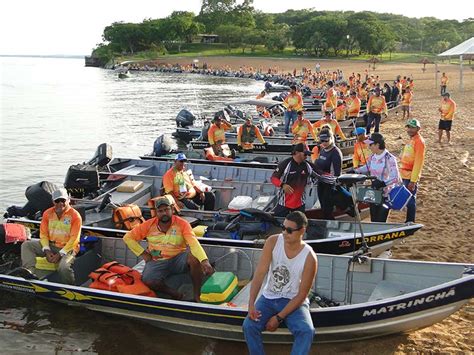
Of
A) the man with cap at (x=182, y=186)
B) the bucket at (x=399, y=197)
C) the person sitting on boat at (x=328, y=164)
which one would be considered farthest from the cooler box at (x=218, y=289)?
the man with cap at (x=182, y=186)

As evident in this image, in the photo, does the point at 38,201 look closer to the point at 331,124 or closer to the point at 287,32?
the point at 331,124

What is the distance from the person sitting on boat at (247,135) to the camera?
53.7 ft

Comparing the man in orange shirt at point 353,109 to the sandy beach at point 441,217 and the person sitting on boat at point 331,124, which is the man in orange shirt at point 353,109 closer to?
the sandy beach at point 441,217

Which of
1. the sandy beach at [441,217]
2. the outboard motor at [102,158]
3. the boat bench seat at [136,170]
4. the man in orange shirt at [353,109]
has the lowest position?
the sandy beach at [441,217]

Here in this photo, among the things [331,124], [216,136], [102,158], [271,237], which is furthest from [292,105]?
[271,237]

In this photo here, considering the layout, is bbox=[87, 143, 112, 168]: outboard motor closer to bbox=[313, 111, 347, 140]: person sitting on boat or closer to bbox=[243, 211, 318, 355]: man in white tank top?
bbox=[313, 111, 347, 140]: person sitting on boat

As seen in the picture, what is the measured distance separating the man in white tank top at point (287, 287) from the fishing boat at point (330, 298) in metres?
0.73

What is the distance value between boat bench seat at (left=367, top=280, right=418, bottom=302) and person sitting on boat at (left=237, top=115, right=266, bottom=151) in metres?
9.51

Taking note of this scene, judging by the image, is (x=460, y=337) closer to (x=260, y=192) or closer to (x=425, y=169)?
(x=260, y=192)

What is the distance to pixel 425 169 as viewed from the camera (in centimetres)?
1535

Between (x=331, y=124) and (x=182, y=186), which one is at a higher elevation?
(x=331, y=124)

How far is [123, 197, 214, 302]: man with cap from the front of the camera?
742 centimetres

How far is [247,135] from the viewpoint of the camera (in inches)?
651

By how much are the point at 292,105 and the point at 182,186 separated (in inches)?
402
